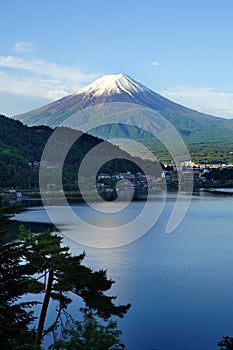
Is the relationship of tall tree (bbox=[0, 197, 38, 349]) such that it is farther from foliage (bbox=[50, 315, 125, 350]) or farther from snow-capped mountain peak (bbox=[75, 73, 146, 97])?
snow-capped mountain peak (bbox=[75, 73, 146, 97])

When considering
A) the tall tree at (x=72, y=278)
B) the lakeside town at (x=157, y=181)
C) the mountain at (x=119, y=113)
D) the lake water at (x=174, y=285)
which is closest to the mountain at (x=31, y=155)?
the lakeside town at (x=157, y=181)

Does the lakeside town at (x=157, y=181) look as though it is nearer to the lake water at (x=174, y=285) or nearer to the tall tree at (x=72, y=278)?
the lake water at (x=174, y=285)

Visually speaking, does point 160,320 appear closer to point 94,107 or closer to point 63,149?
point 63,149

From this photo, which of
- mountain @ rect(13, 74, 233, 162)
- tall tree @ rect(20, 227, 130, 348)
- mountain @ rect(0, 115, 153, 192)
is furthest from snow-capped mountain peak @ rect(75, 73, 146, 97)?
tall tree @ rect(20, 227, 130, 348)

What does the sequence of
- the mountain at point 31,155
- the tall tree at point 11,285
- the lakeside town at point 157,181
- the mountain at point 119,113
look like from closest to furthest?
the tall tree at point 11,285
the mountain at point 31,155
the lakeside town at point 157,181
the mountain at point 119,113

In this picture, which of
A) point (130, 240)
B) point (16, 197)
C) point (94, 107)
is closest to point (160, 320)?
point (130, 240)

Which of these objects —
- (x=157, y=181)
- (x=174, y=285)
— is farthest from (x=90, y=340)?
(x=157, y=181)
